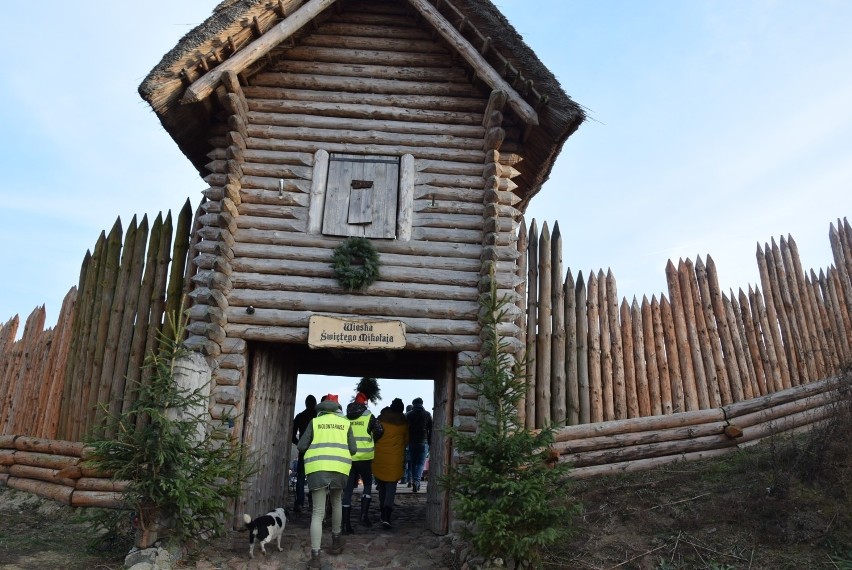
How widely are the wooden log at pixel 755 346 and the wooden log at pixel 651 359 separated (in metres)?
1.55

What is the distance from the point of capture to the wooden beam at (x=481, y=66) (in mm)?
10328

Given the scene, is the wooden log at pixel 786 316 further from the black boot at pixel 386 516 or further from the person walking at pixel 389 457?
the black boot at pixel 386 516

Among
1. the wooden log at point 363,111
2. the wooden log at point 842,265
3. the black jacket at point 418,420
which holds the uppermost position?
the wooden log at point 363,111

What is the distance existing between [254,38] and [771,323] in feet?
30.9

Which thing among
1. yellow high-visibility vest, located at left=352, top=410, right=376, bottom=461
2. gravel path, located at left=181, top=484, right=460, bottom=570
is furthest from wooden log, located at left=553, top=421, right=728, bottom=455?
yellow high-visibility vest, located at left=352, top=410, right=376, bottom=461

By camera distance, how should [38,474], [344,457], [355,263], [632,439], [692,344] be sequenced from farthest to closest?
[692,344] → [38,474] → [632,439] → [355,263] → [344,457]

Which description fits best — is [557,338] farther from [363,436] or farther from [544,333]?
[363,436]

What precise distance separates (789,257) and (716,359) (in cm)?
262

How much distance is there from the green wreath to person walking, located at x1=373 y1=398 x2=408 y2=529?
2164 mm

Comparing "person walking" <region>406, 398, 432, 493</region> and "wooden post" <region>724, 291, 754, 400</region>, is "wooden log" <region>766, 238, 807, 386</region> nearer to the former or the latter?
"wooden post" <region>724, 291, 754, 400</region>

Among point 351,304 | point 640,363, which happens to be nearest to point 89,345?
point 351,304

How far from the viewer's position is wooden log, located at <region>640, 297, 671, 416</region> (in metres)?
11.0

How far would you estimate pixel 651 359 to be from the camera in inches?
443

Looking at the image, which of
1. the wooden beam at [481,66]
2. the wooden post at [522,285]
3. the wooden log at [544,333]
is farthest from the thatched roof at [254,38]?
the wooden log at [544,333]
